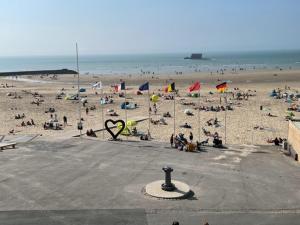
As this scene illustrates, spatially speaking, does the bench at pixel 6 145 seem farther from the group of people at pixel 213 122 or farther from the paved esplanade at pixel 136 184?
the group of people at pixel 213 122

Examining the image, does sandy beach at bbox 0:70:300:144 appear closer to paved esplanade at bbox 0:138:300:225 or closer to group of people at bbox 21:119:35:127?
group of people at bbox 21:119:35:127

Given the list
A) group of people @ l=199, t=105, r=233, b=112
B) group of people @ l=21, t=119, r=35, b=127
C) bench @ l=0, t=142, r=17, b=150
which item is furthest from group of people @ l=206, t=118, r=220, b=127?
bench @ l=0, t=142, r=17, b=150

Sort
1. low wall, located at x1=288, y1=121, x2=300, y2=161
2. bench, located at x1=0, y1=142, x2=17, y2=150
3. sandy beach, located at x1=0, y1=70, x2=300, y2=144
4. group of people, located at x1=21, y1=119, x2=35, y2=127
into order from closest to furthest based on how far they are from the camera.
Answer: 1. low wall, located at x1=288, y1=121, x2=300, y2=161
2. bench, located at x1=0, y1=142, x2=17, y2=150
3. sandy beach, located at x1=0, y1=70, x2=300, y2=144
4. group of people, located at x1=21, y1=119, x2=35, y2=127

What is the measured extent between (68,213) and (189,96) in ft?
144

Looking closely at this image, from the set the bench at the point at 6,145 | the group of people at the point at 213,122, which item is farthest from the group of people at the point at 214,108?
the bench at the point at 6,145

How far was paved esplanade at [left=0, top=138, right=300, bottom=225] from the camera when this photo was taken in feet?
54.5

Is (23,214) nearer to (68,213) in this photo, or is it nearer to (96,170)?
(68,213)

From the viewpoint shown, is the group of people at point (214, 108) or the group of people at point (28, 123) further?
the group of people at point (214, 108)

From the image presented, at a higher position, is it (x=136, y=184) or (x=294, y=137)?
(x=294, y=137)

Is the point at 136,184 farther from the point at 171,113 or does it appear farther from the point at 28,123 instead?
the point at 171,113

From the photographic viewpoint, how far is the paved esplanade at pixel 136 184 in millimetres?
16625

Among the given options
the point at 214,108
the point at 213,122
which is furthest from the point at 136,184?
the point at 214,108

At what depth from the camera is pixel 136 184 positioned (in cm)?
2027

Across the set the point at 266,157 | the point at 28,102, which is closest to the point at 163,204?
the point at 266,157
